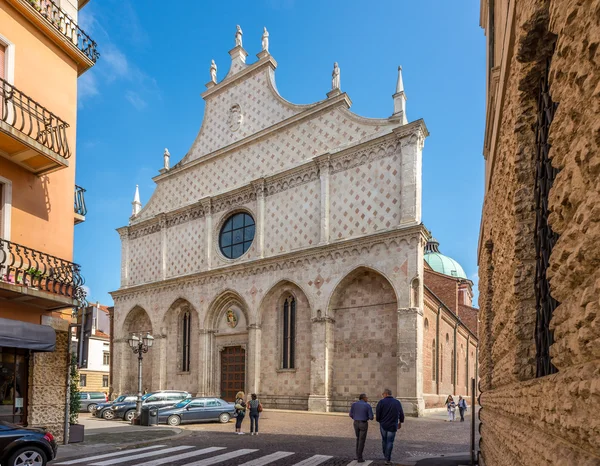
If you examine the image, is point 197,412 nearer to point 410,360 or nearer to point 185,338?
point 410,360

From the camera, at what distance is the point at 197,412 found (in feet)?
64.0

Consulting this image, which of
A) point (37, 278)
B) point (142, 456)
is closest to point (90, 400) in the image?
→ point (142, 456)

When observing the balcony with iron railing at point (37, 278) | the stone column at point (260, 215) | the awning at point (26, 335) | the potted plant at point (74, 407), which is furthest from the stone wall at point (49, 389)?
the stone column at point (260, 215)

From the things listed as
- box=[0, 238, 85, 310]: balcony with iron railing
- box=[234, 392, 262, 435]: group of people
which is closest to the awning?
box=[0, 238, 85, 310]: balcony with iron railing

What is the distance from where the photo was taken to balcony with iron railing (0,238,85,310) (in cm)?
1059

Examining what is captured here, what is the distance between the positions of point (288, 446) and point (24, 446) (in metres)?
6.34

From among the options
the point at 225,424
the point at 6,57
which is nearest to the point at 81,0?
the point at 6,57

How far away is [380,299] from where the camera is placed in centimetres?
2267

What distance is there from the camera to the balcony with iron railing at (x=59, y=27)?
11.9 m

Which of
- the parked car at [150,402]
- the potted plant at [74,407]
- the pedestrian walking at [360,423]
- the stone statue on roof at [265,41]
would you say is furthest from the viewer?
the stone statue on roof at [265,41]

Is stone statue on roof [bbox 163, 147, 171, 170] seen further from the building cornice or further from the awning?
the awning

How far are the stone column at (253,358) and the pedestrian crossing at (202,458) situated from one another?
530 inches

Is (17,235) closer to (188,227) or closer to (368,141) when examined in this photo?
(368,141)

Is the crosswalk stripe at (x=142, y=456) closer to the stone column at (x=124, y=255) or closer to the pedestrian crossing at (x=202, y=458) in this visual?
the pedestrian crossing at (x=202, y=458)
